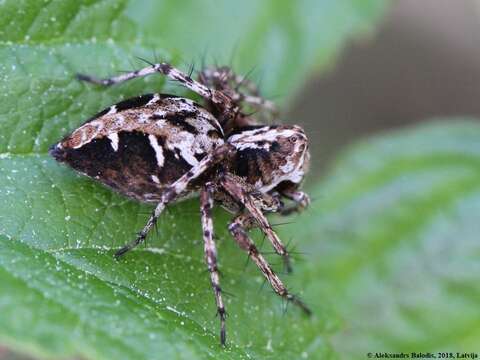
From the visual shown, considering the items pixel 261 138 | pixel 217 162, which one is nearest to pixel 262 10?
pixel 261 138

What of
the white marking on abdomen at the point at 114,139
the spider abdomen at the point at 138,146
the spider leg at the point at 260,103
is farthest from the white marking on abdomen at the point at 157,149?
the spider leg at the point at 260,103

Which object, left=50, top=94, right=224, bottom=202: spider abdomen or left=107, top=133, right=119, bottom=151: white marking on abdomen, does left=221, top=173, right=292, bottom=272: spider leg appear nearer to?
left=50, top=94, right=224, bottom=202: spider abdomen

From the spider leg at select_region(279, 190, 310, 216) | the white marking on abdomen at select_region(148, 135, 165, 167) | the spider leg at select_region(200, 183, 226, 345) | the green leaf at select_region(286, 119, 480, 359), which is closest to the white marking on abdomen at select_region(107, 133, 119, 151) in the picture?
the white marking on abdomen at select_region(148, 135, 165, 167)

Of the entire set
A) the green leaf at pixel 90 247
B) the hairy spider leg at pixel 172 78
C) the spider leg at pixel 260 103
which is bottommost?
the green leaf at pixel 90 247

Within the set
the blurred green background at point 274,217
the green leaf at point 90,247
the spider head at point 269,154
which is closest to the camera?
the green leaf at point 90,247

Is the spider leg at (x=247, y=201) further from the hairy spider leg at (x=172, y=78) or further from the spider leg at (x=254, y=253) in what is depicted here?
the hairy spider leg at (x=172, y=78)

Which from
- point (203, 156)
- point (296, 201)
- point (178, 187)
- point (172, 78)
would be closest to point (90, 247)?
point (178, 187)

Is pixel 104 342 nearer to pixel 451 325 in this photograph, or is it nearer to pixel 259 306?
pixel 259 306
